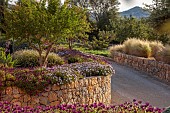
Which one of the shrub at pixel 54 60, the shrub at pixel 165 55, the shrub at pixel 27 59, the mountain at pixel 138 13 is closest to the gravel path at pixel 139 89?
the shrub at pixel 165 55

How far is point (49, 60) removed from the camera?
1309 centimetres

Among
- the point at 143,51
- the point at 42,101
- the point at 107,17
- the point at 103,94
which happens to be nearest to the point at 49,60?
the point at 103,94

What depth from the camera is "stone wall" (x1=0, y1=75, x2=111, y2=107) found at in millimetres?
8016

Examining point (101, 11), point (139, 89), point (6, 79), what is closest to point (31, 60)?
point (139, 89)

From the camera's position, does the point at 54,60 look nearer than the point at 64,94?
No

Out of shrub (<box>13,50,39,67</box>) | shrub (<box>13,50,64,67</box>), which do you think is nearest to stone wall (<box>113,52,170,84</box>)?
shrub (<box>13,50,64,67</box>)

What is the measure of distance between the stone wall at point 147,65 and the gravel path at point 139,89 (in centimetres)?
38

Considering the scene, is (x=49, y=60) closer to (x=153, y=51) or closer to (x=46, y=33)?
(x=46, y=33)

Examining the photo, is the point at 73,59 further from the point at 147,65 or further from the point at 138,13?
the point at 138,13

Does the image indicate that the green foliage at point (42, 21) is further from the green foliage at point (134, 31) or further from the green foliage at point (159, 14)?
the green foliage at point (134, 31)

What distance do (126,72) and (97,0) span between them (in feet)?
97.2

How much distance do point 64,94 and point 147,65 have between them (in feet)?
28.0

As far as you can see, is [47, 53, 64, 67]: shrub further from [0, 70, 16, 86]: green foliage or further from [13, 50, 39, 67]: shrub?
[0, 70, 16, 86]: green foliage

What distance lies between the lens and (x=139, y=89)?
39.6 ft
